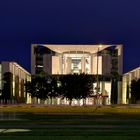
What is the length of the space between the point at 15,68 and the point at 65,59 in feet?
79.0

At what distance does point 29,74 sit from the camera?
18938 centimetres

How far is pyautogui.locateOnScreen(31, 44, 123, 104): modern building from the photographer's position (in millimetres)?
185000

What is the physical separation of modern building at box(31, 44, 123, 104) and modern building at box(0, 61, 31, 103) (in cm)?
1246

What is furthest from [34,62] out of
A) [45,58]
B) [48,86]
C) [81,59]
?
[48,86]

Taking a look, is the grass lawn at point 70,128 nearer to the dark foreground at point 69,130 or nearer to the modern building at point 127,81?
the dark foreground at point 69,130

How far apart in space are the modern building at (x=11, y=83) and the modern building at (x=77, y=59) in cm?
1246

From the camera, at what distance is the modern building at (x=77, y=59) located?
607ft

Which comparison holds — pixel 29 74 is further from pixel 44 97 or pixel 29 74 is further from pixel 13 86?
pixel 44 97

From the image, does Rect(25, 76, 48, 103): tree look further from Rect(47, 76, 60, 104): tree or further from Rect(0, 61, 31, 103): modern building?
Rect(0, 61, 31, 103): modern building

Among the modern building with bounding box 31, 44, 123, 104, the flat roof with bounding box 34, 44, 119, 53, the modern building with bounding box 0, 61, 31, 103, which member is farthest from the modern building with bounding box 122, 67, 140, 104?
the modern building with bounding box 0, 61, 31, 103

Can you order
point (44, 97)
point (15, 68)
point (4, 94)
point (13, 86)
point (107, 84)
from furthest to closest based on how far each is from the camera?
1. point (107, 84)
2. point (15, 68)
3. point (13, 86)
4. point (4, 94)
5. point (44, 97)

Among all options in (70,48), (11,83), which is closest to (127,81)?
(70,48)

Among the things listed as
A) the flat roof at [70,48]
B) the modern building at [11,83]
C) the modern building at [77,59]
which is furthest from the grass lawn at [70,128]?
the flat roof at [70,48]

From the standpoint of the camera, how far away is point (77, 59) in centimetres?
18712
